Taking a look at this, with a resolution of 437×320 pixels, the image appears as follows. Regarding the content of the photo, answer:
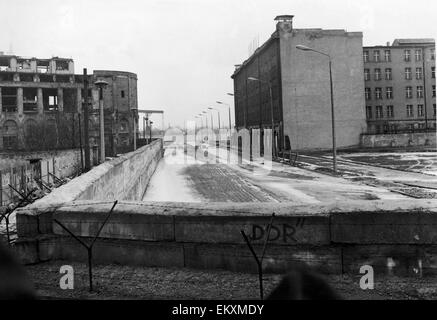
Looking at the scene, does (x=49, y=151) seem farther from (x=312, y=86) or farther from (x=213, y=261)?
(x=213, y=261)

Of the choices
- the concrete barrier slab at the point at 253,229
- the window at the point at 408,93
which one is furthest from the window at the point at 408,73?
the concrete barrier slab at the point at 253,229

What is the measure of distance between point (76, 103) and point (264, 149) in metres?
39.3

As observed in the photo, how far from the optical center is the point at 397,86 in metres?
68.4

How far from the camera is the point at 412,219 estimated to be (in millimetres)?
4090

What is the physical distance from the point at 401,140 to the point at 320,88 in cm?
1174

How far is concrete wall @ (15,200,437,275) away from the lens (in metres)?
4.11

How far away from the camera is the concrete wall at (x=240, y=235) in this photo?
4.11 metres

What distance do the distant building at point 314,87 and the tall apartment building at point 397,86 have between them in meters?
14.8

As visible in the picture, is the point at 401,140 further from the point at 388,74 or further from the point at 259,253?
the point at 259,253

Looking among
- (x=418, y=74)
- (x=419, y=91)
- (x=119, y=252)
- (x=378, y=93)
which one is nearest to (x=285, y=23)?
(x=378, y=93)

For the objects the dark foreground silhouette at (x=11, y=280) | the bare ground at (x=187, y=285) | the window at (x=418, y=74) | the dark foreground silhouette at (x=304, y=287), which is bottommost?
the bare ground at (x=187, y=285)

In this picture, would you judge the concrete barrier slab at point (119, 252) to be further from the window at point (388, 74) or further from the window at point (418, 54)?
the window at point (418, 54)

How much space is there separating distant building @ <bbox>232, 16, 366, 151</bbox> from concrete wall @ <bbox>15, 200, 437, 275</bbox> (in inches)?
1879

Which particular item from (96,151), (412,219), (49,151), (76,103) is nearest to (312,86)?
(96,151)
